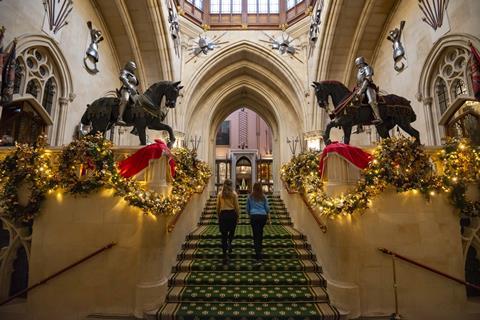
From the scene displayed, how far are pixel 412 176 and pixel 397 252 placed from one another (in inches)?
41.2

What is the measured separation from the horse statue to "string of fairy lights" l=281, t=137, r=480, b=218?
3538 millimetres

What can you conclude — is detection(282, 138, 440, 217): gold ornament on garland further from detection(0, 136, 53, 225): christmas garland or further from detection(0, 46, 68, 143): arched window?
detection(0, 46, 68, 143): arched window

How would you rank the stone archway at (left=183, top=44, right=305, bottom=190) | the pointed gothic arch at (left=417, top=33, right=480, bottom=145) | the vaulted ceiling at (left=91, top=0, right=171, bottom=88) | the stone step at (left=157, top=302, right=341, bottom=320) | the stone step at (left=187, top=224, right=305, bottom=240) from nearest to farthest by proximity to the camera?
1. the stone step at (left=157, top=302, right=341, bottom=320)
2. the stone step at (left=187, top=224, right=305, bottom=240)
3. the pointed gothic arch at (left=417, top=33, right=480, bottom=145)
4. the vaulted ceiling at (left=91, top=0, right=171, bottom=88)
5. the stone archway at (left=183, top=44, right=305, bottom=190)

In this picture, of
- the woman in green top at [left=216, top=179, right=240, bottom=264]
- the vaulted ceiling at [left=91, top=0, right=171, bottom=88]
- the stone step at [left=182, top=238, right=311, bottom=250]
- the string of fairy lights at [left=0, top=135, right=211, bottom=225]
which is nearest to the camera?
the string of fairy lights at [left=0, top=135, right=211, bottom=225]

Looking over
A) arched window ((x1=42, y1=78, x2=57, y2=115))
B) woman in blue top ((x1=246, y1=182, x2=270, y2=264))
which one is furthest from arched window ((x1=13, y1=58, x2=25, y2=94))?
woman in blue top ((x1=246, y1=182, x2=270, y2=264))

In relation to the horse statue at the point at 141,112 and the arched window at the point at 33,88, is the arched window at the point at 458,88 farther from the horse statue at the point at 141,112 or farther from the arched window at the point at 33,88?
the arched window at the point at 33,88

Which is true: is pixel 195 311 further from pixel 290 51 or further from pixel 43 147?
pixel 290 51

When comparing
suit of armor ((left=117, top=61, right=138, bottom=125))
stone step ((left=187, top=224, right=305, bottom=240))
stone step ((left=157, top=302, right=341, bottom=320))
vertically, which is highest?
suit of armor ((left=117, top=61, right=138, bottom=125))

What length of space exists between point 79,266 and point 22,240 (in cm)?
103

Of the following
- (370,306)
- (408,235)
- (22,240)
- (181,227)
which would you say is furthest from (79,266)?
(408,235)

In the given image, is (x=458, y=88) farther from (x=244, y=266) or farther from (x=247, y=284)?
(x=247, y=284)

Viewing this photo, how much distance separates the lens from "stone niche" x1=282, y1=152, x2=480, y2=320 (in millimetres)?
3455

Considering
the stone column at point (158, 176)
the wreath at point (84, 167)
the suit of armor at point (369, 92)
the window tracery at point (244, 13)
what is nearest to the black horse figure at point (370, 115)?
the suit of armor at point (369, 92)

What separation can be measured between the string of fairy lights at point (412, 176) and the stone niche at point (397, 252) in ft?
0.43
